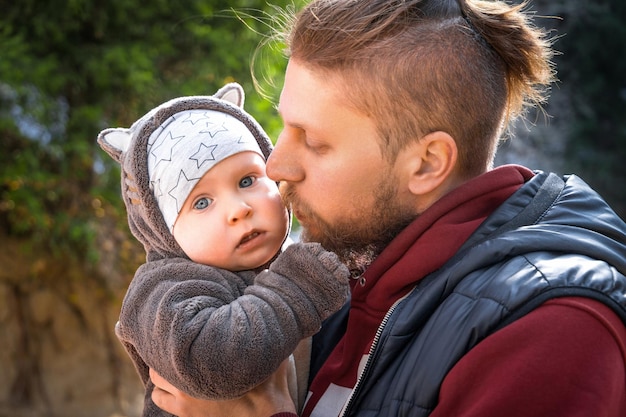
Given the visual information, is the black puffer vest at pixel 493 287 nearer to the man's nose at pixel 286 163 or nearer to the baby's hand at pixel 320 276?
the baby's hand at pixel 320 276

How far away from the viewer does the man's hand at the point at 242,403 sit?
195 cm

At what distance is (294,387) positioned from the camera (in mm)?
2084

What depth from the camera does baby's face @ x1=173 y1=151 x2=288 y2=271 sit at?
6.54 feet

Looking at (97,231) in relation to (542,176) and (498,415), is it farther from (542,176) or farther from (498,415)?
(498,415)

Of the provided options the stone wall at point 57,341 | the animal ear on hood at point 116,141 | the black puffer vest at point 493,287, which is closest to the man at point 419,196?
the black puffer vest at point 493,287

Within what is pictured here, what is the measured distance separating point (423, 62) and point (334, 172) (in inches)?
13.1

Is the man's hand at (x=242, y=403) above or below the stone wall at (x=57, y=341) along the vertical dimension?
above

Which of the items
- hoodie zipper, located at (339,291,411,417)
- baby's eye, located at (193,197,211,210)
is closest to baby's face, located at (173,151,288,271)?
baby's eye, located at (193,197,211,210)

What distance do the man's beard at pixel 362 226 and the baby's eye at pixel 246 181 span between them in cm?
9

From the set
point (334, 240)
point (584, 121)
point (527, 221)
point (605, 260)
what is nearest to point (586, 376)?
point (605, 260)

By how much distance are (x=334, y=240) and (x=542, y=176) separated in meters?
0.52

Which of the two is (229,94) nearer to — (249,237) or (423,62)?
(249,237)

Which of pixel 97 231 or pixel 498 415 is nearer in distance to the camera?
pixel 498 415

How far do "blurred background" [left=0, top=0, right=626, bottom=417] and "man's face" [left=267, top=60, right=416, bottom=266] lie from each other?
2301 millimetres
